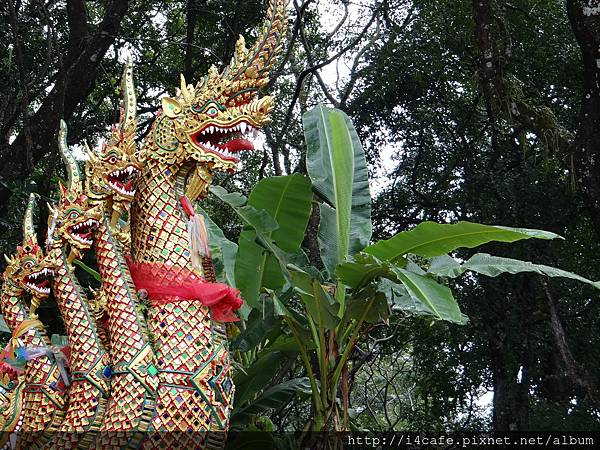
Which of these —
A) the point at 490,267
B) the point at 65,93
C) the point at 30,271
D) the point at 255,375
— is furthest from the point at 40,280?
the point at 65,93

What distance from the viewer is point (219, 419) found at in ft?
9.95

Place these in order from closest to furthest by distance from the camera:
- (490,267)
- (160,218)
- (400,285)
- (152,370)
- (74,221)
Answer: (152,370)
(160,218)
(74,221)
(490,267)
(400,285)

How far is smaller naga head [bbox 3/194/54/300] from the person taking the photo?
3.41m

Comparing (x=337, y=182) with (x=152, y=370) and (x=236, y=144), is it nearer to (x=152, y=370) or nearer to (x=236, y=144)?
(x=236, y=144)

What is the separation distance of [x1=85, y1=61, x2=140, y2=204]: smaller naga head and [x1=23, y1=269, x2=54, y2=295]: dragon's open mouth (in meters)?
0.40

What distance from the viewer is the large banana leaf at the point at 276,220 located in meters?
4.26

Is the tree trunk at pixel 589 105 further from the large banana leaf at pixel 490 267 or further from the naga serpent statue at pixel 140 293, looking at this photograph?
the naga serpent statue at pixel 140 293

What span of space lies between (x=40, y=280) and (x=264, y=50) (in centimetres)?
144

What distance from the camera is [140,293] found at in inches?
127

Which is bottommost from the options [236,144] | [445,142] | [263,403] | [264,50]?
[263,403]

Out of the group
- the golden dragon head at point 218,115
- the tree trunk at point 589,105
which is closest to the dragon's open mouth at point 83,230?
→ the golden dragon head at point 218,115

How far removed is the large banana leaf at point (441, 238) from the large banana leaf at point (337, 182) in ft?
1.27

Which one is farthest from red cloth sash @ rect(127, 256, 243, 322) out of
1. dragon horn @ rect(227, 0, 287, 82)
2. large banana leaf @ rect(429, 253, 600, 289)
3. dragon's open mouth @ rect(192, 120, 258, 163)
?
large banana leaf @ rect(429, 253, 600, 289)

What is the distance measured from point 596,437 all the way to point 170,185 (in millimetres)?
4863
